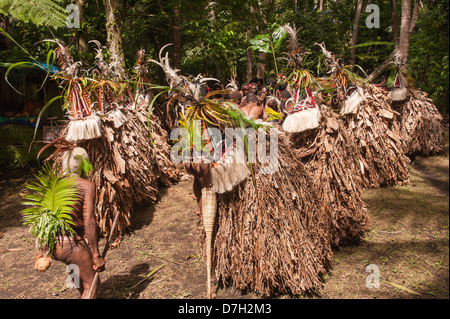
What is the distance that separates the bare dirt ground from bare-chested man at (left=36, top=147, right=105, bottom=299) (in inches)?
26.0

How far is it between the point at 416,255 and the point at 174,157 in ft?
9.98

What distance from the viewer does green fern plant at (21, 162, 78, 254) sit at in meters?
2.37

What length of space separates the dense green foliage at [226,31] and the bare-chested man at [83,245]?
2.58 m

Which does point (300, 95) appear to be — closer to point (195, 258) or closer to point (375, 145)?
point (375, 145)

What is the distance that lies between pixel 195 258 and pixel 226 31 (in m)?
6.65

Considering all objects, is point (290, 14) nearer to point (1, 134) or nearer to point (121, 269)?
point (1, 134)

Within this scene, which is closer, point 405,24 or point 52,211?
point 52,211

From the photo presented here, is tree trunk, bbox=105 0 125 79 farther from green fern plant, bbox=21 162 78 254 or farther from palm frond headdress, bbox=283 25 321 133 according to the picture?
green fern plant, bbox=21 162 78 254

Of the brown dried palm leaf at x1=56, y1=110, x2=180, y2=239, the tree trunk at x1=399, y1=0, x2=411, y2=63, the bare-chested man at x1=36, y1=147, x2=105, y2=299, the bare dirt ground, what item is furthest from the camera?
the tree trunk at x1=399, y1=0, x2=411, y2=63

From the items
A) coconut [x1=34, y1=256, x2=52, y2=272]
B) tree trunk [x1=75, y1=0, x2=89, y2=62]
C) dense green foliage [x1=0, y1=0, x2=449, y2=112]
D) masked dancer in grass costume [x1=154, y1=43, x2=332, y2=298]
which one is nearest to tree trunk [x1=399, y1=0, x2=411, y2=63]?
dense green foliage [x1=0, y1=0, x2=449, y2=112]

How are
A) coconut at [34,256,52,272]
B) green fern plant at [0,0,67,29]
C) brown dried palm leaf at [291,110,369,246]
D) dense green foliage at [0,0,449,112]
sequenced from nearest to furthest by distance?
1. coconut at [34,256,52,272]
2. brown dried palm leaf at [291,110,369,246]
3. green fern plant at [0,0,67,29]
4. dense green foliage at [0,0,449,112]

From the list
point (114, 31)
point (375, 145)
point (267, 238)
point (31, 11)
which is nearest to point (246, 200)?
point (267, 238)

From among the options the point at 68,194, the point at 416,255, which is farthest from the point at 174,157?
the point at 416,255

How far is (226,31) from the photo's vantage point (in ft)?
27.6
